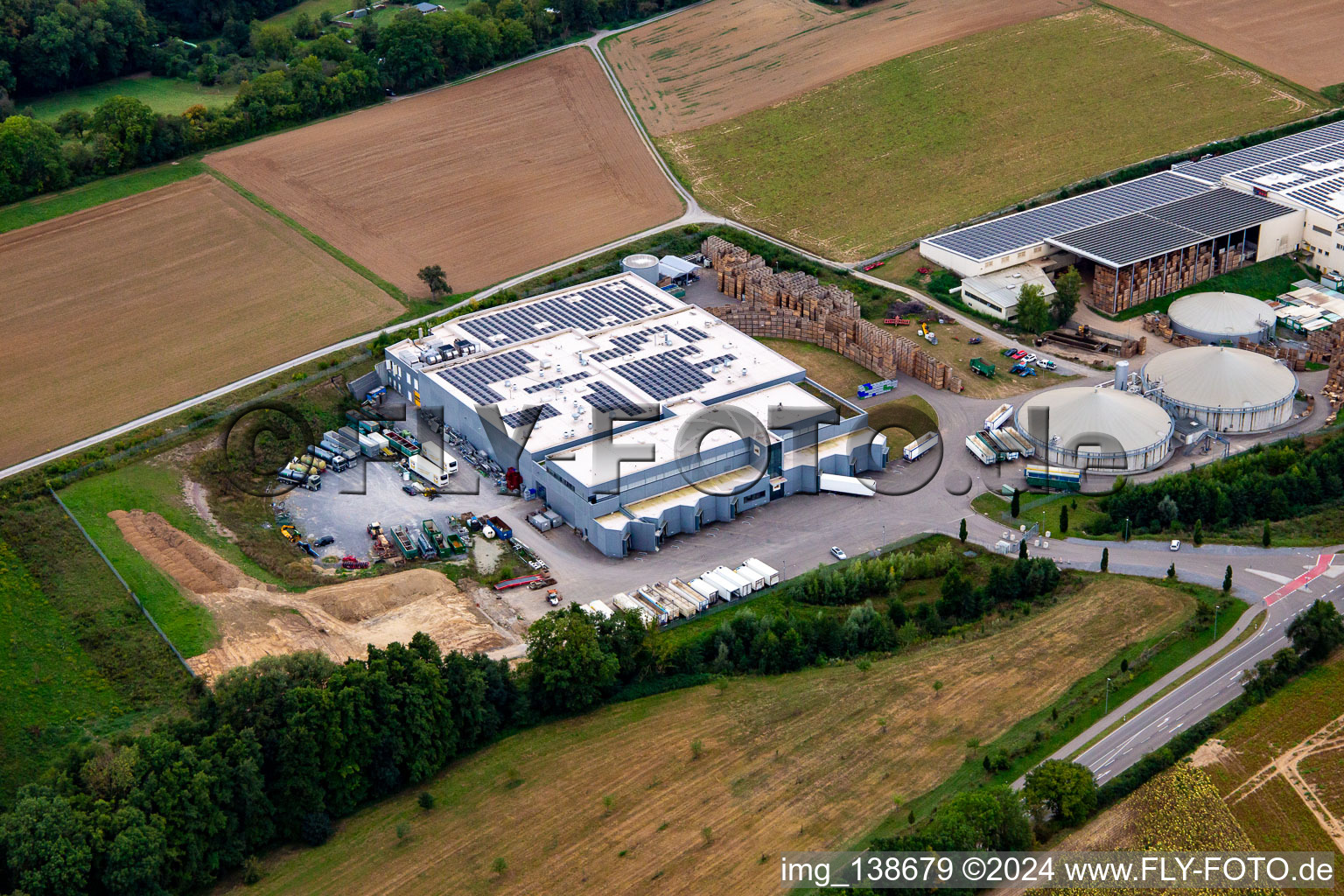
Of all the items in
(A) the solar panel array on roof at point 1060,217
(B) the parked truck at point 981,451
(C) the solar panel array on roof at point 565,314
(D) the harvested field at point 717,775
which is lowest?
(D) the harvested field at point 717,775

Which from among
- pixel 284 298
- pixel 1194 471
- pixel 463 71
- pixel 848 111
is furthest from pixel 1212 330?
pixel 463 71

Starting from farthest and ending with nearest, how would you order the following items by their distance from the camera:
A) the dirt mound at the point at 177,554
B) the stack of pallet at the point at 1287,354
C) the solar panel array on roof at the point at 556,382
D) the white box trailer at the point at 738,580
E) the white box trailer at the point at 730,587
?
the stack of pallet at the point at 1287,354 → the solar panel array on roof at the point at 556,382 → the white box trailer at the point at 738,580 → the white box trailer at the point at 730,587 → the dirt mound at the point at 177,554

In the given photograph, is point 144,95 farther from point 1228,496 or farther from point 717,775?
point 1228,496

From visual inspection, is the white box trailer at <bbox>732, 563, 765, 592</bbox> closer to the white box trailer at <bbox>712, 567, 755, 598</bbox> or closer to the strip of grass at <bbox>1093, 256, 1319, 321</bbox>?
the white box trailer at <bbox>712, 567, 755, 598</bbox>

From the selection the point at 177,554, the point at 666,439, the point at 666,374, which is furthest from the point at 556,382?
the point at 177,554

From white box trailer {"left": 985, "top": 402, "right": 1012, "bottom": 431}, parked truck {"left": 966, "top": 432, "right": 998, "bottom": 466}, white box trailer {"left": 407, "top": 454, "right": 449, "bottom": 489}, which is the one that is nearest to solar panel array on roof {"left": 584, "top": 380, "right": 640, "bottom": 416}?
white box trailer {"left": 407, "top": 454, "right": 449, "bottom": 489}

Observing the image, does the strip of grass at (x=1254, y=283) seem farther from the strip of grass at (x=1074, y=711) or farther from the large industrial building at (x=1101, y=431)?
the strip of grass at (x=1074, y=711)

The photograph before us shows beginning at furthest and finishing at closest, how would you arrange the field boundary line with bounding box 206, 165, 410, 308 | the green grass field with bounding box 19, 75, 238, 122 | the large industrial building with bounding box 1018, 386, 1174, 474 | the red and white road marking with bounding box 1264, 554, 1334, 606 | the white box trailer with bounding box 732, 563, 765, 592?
the green grass field with bounding box 19, 75, 238, 122 → the field boundary line with bounding box 206, 165, 410, 308 → the large industrial building with bounding box 1018, 386, 1174, 474 → the white box trailer with bounding box 732, 563, 765, 592 → the red and white road marking with bounding box 1264, 554, 1334, 606

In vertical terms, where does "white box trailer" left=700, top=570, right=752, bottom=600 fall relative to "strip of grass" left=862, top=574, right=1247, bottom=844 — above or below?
below

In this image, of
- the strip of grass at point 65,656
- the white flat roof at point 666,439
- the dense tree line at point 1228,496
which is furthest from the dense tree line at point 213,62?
the dense tree line at point 1228,496
